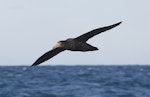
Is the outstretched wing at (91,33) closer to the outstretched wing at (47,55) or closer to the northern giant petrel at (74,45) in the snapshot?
the northern giant petrel at (74,45)

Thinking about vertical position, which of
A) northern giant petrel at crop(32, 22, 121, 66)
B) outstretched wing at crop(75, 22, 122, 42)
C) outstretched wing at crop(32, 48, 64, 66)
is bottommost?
outstretched wing at crop(32, 48, 64, 66)

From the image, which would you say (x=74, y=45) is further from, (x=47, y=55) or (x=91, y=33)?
(x=47, y=55)

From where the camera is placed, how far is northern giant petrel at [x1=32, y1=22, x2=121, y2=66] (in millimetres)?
10422

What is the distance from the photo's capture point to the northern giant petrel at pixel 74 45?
1042cm

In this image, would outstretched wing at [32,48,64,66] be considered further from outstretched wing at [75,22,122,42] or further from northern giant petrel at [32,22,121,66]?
outstretched wing at [75,22,122,42]

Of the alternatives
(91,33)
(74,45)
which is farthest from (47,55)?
(91,33)

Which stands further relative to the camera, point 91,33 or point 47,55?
point 47,55

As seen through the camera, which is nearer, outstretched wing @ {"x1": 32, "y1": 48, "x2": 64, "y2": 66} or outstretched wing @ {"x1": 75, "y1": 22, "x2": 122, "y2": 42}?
outstretched wing @ {"x1": 75, "y1": 22, "x2": 122, "y2": 42}

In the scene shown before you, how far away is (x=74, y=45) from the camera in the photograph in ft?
34.3

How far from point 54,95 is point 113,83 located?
8.43 meters

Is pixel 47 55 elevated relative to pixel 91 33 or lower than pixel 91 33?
lower

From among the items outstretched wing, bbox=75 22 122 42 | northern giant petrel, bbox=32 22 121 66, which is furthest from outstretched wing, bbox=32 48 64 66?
outstretched wing, bbox=75 22 122 42

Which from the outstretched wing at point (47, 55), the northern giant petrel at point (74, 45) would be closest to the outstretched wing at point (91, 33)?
the northern giant petrel at point (74, 45)

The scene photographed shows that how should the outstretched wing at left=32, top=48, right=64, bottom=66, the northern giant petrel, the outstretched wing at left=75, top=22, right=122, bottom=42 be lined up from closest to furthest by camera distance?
the northern giant petrel < the outstretched wing at left=75, top=22, right=122, bottom=42 < the outstretched wing at left=32, top=48, right=64, bottom=66
